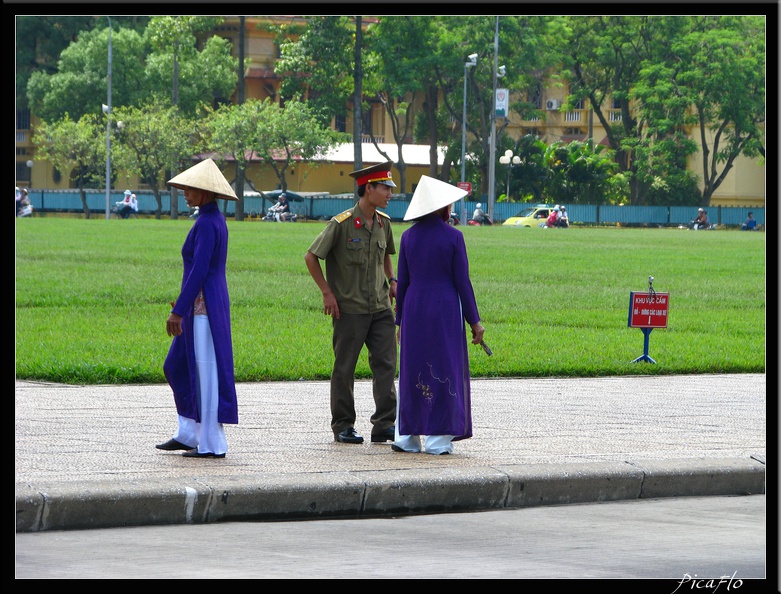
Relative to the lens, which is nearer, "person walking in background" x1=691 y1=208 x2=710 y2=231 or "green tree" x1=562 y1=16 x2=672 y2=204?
"person walking in background" x1=691 y1=208 x2=710 y2=231

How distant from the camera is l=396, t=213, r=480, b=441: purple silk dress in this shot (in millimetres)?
9117

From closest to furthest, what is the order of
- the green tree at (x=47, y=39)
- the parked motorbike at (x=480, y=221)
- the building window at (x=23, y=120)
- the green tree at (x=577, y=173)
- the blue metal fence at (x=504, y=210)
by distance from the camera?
the parked motorbike at (x=480, y=221), the green tree at (x=577, y=173), the blue metal fence at (x=504, y=210), the green tree at (x=47, y=39), the building window at (x=23, y=120)

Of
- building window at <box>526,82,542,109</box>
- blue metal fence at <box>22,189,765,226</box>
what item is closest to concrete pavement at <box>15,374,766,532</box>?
blue metal fence at <box>22,189,765,226</box>

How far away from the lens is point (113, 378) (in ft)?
43.0

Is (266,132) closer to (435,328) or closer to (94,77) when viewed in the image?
(94,77)

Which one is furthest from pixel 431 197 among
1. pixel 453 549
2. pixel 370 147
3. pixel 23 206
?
pixel 370 147

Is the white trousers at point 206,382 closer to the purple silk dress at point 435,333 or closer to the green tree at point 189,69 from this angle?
the purple silk dress at point 435,333

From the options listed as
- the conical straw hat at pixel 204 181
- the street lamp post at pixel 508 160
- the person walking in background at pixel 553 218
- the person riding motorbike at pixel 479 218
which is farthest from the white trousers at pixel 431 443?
the street lamp post at pixel 508 160

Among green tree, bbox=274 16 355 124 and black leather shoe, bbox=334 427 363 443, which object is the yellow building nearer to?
green tree, bbox=274 16 355 124

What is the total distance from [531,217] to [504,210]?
732 cm

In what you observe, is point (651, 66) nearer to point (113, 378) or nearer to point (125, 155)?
point (125, 155)

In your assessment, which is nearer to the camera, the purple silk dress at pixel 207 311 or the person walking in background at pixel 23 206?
the purple silk dress at pixel 207 311

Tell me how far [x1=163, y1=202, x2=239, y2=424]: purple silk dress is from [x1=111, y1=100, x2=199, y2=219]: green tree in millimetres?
64323

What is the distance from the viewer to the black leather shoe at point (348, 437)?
31.3 ft
